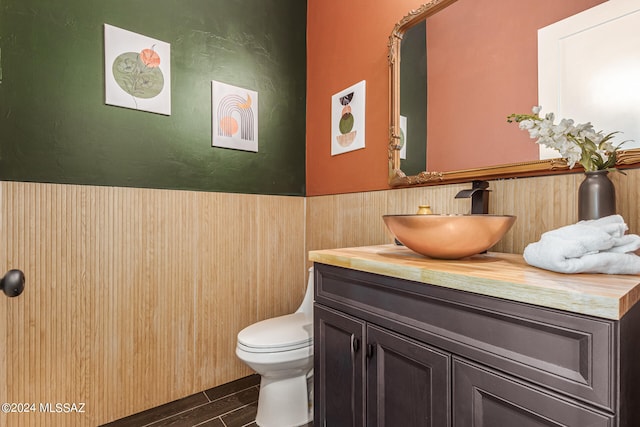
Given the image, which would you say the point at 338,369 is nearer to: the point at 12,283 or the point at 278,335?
the point at 278,335

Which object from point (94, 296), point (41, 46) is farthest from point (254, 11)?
point (94, 296)

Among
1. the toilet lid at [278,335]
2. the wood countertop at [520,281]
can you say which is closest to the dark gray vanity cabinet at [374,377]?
the wood countertop at [520,281]

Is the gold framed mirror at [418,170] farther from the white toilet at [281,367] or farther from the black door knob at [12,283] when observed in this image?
the black door knob at [12,283]

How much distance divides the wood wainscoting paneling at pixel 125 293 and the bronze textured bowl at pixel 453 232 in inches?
51.5

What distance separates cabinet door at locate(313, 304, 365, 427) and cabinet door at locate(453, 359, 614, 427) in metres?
0.35

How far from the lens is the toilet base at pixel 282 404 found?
1604 mm

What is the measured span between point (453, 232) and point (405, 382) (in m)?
0.45

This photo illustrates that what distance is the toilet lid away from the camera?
1.52 m

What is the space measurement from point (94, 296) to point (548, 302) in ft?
6.03

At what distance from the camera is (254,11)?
2.14m

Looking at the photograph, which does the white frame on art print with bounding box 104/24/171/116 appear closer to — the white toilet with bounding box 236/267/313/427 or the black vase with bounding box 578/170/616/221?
the white toilet with bounding box 236/267/313/427

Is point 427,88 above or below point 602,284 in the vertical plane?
above

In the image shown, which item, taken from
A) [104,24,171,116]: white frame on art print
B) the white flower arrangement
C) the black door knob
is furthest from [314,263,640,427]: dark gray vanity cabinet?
[104,24,171,116]: white frame on art print

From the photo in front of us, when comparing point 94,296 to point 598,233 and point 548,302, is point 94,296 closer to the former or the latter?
point 548,302
